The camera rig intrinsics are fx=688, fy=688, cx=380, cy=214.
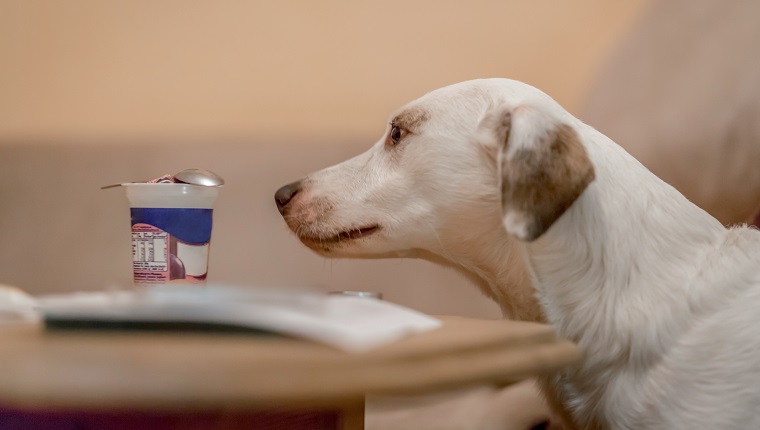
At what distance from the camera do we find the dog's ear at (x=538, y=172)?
0.81m

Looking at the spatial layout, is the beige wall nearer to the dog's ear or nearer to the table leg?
the dog's ear

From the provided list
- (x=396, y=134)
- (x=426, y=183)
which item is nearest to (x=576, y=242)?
(x=426, y=183)

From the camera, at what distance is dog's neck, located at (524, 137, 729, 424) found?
865mm

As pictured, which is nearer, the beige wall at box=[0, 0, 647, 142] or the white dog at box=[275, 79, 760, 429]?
the white dog at box=[275, 79, 760, 429]

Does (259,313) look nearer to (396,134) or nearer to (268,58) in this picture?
(396,134)

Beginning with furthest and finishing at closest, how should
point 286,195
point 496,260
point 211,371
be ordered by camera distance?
point 286,195
point 496,260
point 211,371

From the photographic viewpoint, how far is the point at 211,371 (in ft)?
1.49

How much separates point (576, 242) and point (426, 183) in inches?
9.5

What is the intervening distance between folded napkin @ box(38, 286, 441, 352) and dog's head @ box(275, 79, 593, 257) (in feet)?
1.20

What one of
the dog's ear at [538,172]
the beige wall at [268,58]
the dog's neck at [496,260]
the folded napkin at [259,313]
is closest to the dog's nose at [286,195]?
the dog's neck at [496,260]

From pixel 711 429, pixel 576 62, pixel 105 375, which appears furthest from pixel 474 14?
pixel 105 375

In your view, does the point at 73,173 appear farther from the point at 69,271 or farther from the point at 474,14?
the point at 474,14

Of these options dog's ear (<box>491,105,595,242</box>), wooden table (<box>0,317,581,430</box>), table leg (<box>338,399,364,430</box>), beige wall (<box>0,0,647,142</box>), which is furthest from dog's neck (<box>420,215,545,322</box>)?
beige wall (<box>0,0,647,142</box>)

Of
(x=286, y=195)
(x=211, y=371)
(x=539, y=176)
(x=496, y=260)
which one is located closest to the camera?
(x=211, y=371)
